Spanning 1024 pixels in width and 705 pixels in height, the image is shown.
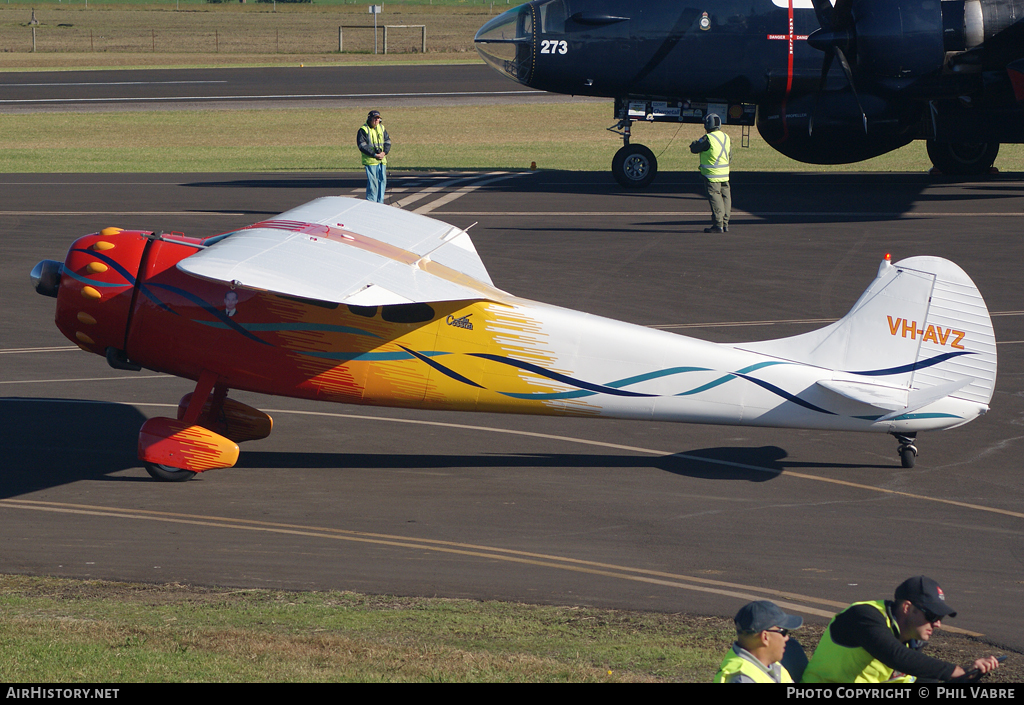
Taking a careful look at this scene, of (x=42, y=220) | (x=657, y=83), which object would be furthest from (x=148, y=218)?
(x=657, y=83)

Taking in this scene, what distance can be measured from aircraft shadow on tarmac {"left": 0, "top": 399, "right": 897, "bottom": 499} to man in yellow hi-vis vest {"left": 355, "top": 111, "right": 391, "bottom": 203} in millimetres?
17087

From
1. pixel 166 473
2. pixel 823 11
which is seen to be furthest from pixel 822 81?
pixel 166 473

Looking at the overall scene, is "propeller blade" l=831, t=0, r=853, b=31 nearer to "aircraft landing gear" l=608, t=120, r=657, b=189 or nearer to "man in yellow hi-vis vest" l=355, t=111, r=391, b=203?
"aircraft landing gear" l=608, t=120, r=657, b=189

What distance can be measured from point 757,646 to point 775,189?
30.2 metres

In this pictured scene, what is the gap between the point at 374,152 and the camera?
30516 millimetres

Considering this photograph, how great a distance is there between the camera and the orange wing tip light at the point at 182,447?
12.6 m

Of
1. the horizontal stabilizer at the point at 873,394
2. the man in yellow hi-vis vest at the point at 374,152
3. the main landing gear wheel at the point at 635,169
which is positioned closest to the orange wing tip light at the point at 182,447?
the horizontal stabilizer at the point at 873,394

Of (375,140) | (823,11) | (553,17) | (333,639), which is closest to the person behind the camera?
(333,639)

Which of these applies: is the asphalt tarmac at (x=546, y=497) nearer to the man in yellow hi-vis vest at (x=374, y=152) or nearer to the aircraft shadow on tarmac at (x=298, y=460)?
the aircraft shadow on tarmac at (x=298, y=460)

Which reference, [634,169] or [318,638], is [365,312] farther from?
[634,169]

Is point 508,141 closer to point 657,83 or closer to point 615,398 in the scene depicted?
point 657,83

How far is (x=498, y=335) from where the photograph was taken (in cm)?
1252

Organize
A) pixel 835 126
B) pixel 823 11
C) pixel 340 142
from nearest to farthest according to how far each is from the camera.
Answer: pixel 823 11, pixel 835 126, pixel 340 142

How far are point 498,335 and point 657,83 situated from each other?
2166cm
